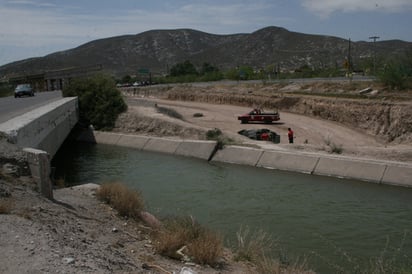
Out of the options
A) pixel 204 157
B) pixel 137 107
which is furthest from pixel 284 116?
pixel 204 157

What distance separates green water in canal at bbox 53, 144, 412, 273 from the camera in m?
16.0

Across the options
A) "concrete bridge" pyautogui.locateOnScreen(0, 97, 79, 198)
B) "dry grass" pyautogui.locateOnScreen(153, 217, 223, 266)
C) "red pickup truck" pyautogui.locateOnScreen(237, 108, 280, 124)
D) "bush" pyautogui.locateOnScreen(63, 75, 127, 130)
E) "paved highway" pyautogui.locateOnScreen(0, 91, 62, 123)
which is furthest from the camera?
"bush" pyautogui.locateOnScreen(63, 75, 127, 130)

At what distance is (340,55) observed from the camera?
169m

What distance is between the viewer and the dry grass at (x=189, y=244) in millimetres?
11234

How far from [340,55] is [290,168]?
145141 mm

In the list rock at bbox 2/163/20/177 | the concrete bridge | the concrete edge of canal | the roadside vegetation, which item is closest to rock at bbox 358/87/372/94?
the roadside vegetation

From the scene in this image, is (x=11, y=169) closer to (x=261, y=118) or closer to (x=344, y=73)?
(x=261, y=118)

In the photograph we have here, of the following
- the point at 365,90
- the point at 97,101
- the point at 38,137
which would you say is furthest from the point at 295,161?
the point at 97,101

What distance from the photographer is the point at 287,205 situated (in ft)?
74.4

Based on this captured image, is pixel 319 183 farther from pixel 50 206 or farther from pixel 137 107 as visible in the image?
pixel 137 107

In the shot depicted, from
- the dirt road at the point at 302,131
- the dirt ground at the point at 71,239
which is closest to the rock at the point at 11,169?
the dirt ground at the point at 71,239

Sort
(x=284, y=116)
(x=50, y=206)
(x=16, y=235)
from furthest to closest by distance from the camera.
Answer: (x=284, y=116) → (x=50, y=206) → (x=16, y=235)

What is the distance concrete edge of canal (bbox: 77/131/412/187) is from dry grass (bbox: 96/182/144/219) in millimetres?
16756

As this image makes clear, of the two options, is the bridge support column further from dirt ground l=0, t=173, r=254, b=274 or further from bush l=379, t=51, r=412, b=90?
bush l=379, t=51, r=412, b=90
